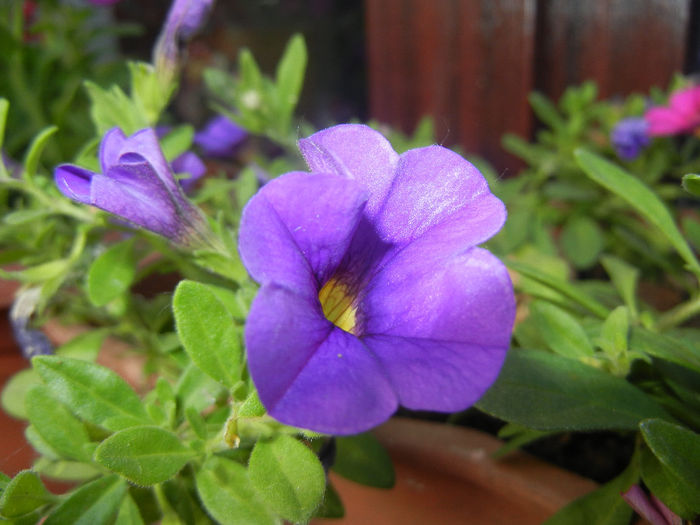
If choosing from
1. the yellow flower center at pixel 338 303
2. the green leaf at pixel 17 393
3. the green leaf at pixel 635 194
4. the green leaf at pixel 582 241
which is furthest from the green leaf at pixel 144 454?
the green leaf at pixel 582 241

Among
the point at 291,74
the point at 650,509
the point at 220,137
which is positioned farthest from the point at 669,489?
the point at 220,137

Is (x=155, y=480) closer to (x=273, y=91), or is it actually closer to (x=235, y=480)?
(x=235, y=480)

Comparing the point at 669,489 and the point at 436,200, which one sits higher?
the point at 436,200

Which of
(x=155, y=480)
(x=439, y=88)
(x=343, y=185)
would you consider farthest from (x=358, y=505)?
(x=439, y=88)

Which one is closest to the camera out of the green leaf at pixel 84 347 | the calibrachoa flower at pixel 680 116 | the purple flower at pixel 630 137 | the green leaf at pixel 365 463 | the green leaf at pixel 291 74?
the green leaf at pixel 365 463

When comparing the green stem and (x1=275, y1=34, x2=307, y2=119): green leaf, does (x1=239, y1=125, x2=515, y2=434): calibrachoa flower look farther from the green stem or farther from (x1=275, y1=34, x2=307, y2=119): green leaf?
(x1=275, y1=34, x2=307, y2=119): green leaf

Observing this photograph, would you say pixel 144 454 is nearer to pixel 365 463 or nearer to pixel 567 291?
pixel 365 463

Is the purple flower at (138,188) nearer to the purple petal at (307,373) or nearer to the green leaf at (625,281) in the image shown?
the purple petal at (307,373)
